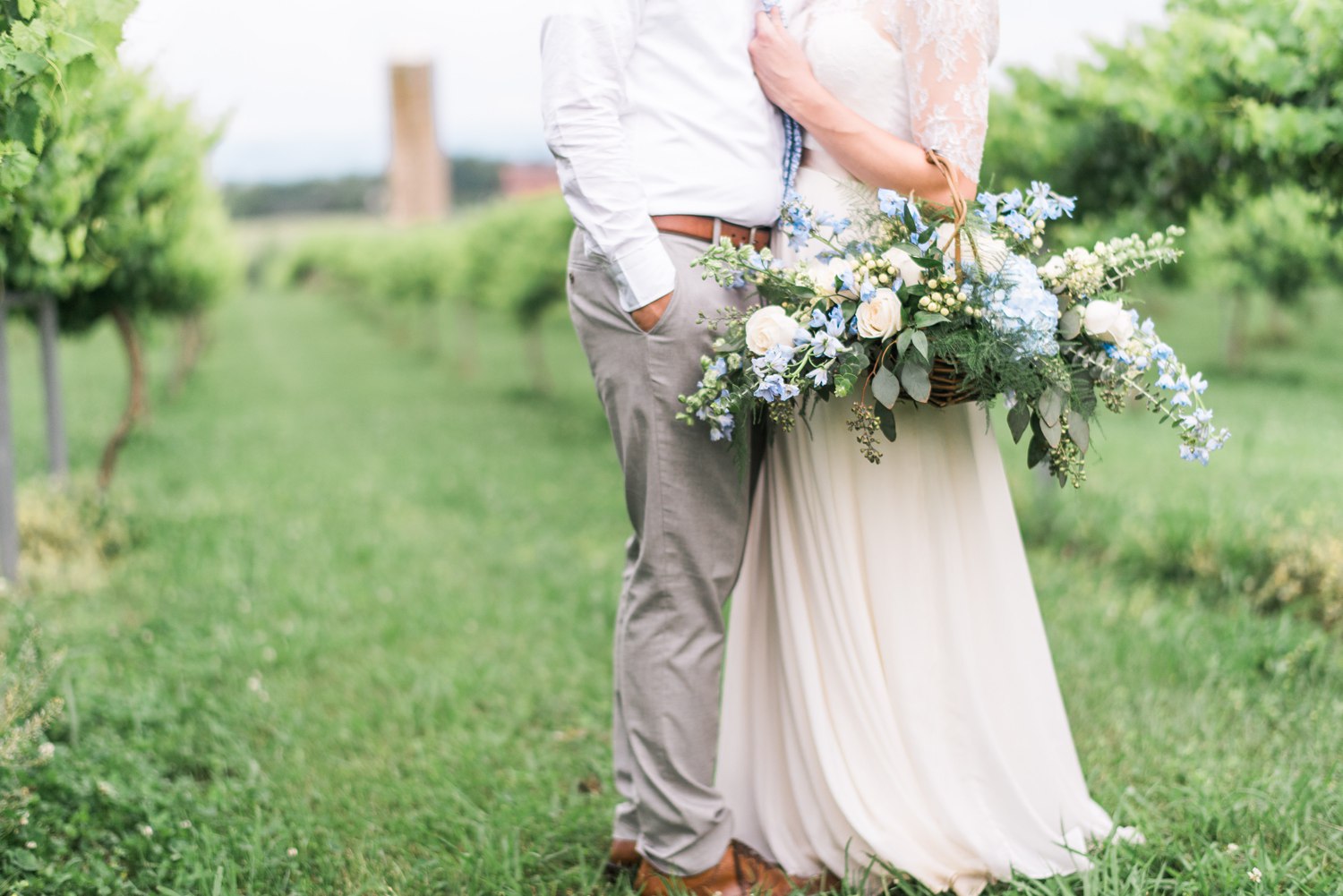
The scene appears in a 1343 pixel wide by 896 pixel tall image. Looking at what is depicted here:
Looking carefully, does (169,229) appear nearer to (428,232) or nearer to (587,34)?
(587,34)

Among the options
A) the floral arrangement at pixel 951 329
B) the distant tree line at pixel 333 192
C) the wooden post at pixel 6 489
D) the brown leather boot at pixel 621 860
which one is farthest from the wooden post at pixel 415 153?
the floral arrangement at pixel 951 329

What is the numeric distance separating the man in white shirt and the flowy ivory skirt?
190 mm

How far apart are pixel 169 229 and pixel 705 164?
543cm

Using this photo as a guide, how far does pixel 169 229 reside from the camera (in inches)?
256

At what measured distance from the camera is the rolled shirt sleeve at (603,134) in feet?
6.46

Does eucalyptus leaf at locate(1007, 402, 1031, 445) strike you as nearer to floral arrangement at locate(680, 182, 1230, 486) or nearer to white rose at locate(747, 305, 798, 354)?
floral arrangement at locate(680, 182, 1230, 486)

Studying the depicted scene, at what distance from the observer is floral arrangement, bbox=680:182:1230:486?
6.23ft

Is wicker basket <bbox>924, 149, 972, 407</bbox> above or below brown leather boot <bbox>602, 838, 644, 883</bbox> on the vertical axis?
above

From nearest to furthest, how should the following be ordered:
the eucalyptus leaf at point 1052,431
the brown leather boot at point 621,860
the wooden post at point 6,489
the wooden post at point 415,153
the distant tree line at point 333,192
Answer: the eucalyptus leaf at point 1052,431
the brown leather boot at point 621,860
the wooden post at point 6,489
the wooden post at point 415,153
the distant tree line at point 333,192

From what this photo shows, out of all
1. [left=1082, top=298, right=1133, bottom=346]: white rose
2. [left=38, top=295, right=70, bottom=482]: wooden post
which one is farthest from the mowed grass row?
[left=1082, top=298, right=1133, bottom=346]: white rose

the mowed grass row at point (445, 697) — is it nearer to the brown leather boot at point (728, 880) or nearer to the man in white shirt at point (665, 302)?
the brown leather boot at point (728, 880)

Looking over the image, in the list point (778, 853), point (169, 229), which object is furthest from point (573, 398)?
point (778, 853)

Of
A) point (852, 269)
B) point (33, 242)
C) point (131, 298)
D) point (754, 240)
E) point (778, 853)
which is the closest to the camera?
point (852, 269)

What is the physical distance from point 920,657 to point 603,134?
4.06 ft
